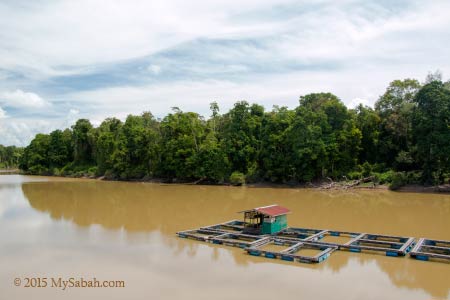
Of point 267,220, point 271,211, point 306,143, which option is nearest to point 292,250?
point 267,220

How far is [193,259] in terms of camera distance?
13.4 metres

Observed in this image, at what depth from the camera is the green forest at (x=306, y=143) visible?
31734mm

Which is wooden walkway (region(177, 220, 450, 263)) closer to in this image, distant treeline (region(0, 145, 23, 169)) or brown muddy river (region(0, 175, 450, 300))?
brown muddy river (region(0, 175, 450, 300))

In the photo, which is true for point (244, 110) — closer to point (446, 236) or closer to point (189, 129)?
point (189, 129)

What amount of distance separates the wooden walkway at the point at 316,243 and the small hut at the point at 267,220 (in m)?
0.33

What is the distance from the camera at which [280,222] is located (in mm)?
16625

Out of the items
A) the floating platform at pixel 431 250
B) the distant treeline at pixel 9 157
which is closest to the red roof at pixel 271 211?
the floating platform at pixel 431 250

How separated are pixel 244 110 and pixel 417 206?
24.4 m

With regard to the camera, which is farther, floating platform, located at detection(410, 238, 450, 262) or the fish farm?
the fish farm

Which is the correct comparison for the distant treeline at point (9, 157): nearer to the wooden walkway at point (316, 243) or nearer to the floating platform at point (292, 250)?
the wooden walkway at point (316, 243)

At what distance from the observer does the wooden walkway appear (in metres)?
13.0

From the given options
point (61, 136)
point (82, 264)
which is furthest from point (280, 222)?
point (61, 136)

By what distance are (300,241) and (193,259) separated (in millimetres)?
4257

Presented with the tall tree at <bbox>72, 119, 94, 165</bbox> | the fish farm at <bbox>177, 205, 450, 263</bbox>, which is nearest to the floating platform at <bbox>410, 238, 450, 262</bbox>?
the fish farm at <bbox>177, 205, 450, 263</bbox>
